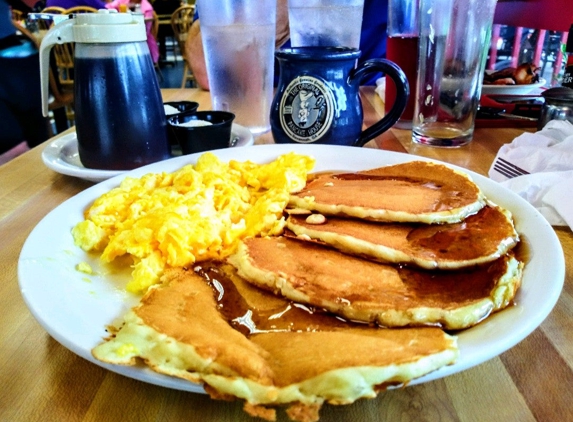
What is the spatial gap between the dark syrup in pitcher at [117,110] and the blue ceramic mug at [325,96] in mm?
450

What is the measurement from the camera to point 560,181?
1338mm

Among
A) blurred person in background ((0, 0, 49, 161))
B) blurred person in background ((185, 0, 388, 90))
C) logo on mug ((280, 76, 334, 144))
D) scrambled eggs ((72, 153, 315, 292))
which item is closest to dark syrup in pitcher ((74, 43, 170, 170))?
scrambled eggs ((72, 153, 315, 292))

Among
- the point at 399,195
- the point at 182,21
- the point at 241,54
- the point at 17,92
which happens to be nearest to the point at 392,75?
the point at 399,195

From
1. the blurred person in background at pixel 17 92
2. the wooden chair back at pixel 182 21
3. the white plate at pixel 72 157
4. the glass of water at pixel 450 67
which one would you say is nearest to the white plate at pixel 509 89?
the glass of water at pixel 450 67

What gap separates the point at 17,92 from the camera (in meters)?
4.11

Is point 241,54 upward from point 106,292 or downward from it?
upward

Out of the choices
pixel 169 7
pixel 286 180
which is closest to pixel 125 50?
pixel 286 180

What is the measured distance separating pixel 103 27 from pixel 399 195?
3.35 feet

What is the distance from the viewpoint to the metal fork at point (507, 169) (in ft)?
5.01

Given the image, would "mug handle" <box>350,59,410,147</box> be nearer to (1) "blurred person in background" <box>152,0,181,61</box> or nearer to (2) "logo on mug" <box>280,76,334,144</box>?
(2) "logo on mug" <box>280,76,334,144</box>

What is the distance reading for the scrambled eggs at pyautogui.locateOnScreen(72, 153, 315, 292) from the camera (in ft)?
3.47

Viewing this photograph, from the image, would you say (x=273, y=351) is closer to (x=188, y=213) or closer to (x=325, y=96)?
(x=188, y=213)

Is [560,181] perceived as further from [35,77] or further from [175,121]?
[35,77]

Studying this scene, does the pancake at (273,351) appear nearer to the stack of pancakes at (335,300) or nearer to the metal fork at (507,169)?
the stack of pancakes at (335,300)
